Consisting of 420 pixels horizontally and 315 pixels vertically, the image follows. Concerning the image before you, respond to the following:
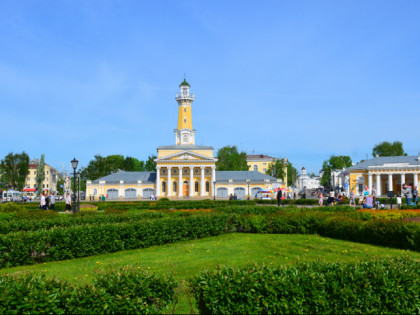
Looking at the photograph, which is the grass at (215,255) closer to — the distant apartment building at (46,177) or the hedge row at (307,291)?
the hedge row at (307,291)

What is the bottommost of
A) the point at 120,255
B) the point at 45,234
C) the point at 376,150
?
the point at 120,255

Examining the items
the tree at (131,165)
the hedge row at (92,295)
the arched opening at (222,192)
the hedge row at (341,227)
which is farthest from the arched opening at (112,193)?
the hedge row at (92,295)

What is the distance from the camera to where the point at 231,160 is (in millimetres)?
92438

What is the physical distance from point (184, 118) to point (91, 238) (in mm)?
59341

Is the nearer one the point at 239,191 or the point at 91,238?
the point at 91,238

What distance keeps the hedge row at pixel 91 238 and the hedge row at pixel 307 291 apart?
7.04 meters

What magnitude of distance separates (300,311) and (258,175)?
6314 cm

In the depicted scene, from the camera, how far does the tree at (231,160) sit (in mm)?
91631

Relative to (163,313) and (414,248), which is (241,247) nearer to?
(414,248)

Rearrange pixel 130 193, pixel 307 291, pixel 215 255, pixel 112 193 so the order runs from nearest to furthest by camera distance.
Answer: pixel 307 291
pixel 215 255
pixel 112 193
pixel 130 193

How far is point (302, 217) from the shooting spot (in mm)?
16203

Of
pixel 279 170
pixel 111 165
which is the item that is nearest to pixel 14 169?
pixel 111 165

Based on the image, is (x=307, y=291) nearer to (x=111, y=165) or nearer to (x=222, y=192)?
(x=222, y=192)

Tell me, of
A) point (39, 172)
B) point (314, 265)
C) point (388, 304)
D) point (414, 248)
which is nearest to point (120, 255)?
point (314, 265)
